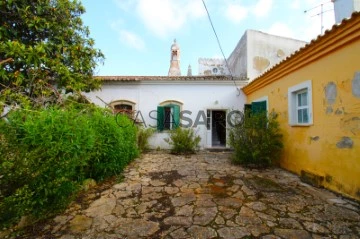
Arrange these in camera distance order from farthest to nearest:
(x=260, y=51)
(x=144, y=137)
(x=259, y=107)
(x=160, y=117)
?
(x=260, y=51)
(x=160, y=117)
(x=144, y=137)
(x=259, y=107)

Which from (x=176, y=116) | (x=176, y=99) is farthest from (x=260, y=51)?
(x=176, y=116)

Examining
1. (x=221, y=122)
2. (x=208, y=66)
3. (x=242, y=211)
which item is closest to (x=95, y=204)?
(x=242, y=211)

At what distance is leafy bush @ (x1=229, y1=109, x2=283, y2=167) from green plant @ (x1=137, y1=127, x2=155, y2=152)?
4454 millimetres

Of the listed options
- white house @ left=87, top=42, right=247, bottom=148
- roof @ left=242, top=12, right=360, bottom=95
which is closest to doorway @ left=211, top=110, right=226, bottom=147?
white house @ left=87, top=42, right=247, bottom=148

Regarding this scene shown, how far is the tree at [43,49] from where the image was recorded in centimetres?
609

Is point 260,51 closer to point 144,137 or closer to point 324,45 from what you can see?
point 324,45

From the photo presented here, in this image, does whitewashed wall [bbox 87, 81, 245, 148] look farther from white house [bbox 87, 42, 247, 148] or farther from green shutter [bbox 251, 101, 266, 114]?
green shutter [bbox 251, 101, 266, 114]

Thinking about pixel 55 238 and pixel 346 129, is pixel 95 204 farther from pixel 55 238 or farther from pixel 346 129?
pixel 346 129

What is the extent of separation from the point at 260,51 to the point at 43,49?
10053mm

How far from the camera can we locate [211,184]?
471 centimetres

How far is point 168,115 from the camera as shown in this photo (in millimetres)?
10094

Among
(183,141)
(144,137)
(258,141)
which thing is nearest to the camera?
(258,141)

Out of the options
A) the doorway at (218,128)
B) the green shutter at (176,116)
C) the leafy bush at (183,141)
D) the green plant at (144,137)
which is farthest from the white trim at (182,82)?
the leafy bush at (183,141)

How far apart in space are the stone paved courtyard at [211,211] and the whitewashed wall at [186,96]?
516 cm
